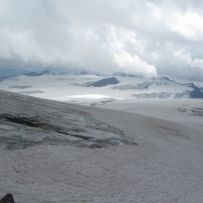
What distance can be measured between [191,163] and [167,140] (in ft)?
20.7

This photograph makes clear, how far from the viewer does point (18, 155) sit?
16438 mm

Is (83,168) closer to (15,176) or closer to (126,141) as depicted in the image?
(15,176)

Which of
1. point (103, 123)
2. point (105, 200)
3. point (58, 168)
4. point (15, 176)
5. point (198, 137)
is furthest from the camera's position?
point (198, 137)

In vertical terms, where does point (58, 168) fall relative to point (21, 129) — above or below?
Result: below

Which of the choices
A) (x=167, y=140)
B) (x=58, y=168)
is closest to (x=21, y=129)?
(x=58, y=168)

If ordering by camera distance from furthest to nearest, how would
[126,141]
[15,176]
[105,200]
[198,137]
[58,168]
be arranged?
[198,137] → [126,141] → [58,168] → [15,176] → [105,200]

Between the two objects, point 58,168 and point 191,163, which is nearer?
point 58,168

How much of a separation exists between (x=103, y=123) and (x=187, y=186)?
37.1ft

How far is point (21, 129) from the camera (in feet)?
65.4

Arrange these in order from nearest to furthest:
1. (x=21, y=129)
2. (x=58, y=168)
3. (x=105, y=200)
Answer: (x=105, y=200) → (x=58, y=168) → (x=21, y=129)

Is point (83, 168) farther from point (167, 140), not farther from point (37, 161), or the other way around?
point (167, 140)

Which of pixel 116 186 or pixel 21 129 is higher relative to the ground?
pixel 21 129

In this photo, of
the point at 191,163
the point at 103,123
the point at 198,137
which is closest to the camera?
the point at 191,163

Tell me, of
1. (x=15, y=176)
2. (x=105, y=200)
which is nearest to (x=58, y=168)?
(x=15, y=176)
